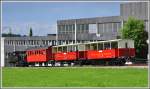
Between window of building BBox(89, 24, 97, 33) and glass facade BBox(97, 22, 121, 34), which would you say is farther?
window of building BBox(89, 24, 97, 33)

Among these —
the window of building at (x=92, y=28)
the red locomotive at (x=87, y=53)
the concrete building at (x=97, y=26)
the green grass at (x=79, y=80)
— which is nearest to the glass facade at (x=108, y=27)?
the concrete building at (x=97, y=26)

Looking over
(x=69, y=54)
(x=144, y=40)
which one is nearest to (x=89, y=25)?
(x=144, y=40)

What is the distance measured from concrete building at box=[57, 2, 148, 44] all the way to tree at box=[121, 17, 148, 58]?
697 inches

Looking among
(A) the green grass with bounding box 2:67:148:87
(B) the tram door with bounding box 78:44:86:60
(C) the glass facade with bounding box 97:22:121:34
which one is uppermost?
(C) the glass facade with bounding box 97:22:121:34

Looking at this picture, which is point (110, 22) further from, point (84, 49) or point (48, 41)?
point (84, 49)

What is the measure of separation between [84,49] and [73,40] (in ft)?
187

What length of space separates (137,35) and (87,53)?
28332 mm

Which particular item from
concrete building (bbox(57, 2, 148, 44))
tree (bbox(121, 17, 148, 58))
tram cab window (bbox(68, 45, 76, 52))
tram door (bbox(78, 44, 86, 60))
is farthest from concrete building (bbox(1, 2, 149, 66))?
tram door (bbox(78, 44, 86, 60))

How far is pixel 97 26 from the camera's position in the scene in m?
121

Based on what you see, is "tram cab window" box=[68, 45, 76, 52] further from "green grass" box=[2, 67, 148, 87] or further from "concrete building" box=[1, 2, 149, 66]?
"concrete building" box=[1, 2, 149, 66]

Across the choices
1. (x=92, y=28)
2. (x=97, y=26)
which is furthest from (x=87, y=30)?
(x=97, y=26)

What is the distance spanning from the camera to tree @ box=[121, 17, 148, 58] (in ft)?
285

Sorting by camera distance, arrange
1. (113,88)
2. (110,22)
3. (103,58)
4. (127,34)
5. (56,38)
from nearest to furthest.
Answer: (113,88) < (103,58) < (127,34) < (110,22) < (56,38)

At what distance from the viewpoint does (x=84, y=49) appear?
62594mm
